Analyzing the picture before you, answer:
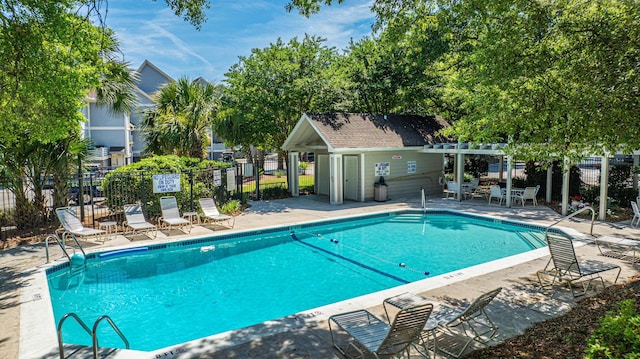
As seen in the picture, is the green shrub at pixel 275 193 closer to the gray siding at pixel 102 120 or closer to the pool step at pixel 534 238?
the pool step at pixel 534 238

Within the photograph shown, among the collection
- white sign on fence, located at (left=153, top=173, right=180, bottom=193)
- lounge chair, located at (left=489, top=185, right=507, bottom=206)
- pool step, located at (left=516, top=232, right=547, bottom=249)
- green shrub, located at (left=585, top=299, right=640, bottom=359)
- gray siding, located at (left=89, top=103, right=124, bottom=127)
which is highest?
gray siding, located at (left=89, top=103, right=124, bottom=127)

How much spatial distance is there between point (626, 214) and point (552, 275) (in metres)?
9.49

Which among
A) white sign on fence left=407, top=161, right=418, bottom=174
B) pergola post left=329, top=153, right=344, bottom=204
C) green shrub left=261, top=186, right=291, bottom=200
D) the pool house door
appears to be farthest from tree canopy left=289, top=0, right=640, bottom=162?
green shrub left=261, top=186, right=291, bottom=200

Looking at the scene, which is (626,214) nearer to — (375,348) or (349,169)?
(349,169)

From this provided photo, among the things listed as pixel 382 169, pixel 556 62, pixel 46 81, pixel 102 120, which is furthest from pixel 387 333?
pixel 102 120

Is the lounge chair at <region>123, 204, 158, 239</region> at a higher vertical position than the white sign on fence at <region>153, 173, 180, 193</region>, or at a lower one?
lower

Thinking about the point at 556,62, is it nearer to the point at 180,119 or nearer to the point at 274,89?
the point at 180,119

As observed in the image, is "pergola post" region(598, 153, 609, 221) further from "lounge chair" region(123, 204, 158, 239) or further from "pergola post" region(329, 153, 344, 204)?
"lounge chair" region(123, 204, 158, 239)

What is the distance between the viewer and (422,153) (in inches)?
863

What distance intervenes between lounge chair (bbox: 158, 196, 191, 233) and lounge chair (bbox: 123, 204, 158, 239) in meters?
0.53

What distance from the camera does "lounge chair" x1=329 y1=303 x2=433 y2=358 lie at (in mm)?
4926

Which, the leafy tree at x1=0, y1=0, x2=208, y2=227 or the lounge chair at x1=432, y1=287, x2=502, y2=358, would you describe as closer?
the lounge chair at x1=432, y1=287, x2=502, y2=358

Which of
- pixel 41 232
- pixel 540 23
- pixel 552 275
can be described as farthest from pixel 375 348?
pixel 41 232

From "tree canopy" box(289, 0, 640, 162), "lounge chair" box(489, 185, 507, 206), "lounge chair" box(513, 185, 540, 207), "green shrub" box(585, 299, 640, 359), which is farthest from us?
"lounge chair" box(489, 185, 507, 206)
